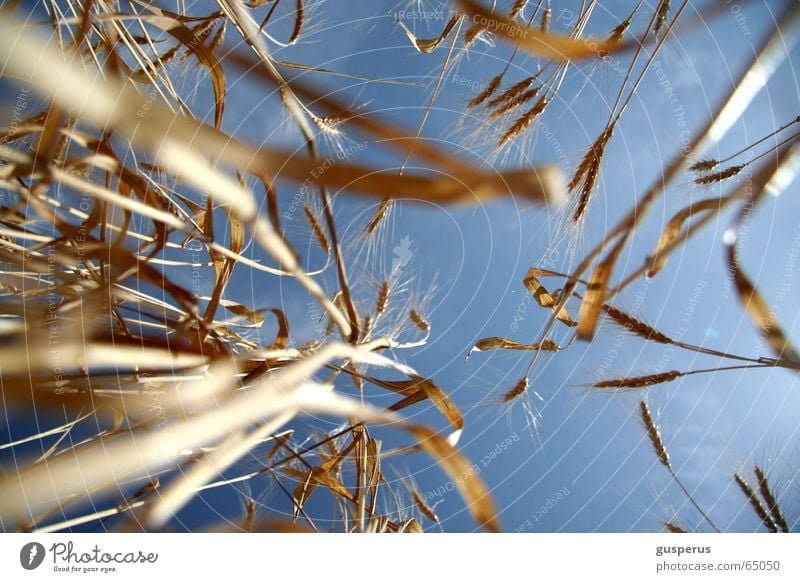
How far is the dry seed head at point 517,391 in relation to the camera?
1.31 m

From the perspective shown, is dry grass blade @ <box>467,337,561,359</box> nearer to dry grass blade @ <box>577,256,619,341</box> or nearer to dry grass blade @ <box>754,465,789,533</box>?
dry grass blade @ <box>577,256,619,341</box>

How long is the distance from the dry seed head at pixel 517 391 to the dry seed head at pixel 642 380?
0.70 feet

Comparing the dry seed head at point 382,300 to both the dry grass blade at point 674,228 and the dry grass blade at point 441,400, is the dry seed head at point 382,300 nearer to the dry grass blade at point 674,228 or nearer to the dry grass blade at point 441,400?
the dry grass blade at point 441,400

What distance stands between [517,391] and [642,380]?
1.12 ft

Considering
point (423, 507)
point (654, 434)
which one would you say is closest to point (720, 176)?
point (654, 434)

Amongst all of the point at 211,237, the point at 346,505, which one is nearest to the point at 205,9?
the point at 211,237

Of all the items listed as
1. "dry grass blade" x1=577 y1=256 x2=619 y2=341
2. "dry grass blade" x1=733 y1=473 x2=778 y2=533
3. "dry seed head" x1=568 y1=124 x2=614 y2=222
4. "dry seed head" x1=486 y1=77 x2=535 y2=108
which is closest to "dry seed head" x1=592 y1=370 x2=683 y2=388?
"dry grass blade" x1=577 y1=256 x2=619 y2=341

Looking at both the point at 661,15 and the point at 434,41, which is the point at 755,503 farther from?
the point at 434,41

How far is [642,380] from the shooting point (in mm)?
1205

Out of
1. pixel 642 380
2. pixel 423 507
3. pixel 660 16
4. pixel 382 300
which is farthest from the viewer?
pixel 382 300

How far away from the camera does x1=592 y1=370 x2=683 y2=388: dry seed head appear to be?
1.17m

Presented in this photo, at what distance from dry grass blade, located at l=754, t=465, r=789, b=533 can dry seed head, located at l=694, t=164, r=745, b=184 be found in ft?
2.58

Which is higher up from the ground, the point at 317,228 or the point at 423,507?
the point at 317,228
